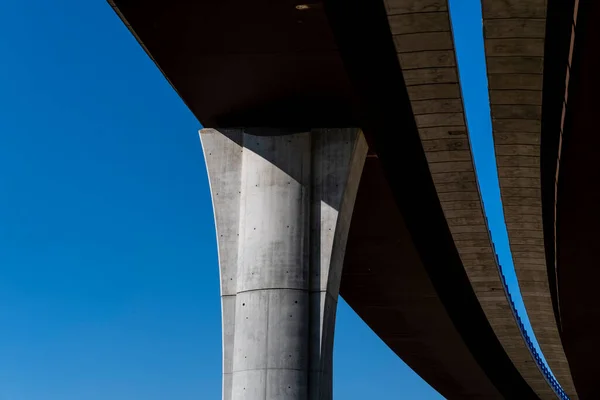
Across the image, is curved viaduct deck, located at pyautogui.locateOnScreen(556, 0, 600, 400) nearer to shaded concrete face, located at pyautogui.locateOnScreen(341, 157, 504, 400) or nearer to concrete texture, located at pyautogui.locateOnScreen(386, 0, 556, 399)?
concrete texture, located at pyautogui.locateOnScreen(386, 0, 556, 399)

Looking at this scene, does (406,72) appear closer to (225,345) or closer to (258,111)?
(258,111)

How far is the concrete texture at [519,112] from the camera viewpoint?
454 inches

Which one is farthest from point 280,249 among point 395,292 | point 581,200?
point 395,292

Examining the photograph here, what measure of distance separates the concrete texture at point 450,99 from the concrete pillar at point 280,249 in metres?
1.39

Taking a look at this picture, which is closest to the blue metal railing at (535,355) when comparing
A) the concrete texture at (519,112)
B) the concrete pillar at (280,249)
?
the concrete texture at (519,112)

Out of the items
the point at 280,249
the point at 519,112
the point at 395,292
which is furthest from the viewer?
the point at 395,292

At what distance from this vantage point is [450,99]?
1334 cm

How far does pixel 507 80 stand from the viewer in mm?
13133

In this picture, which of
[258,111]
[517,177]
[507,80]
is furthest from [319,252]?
[517,177]

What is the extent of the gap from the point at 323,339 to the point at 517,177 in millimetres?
6311

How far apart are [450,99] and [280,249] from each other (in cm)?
361

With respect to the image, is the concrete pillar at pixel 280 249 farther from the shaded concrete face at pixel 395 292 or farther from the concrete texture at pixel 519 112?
the concrete texture at pixel 519 112

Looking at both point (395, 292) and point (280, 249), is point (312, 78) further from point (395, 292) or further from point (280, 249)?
point (395, 292)

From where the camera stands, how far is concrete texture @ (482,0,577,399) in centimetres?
1152
